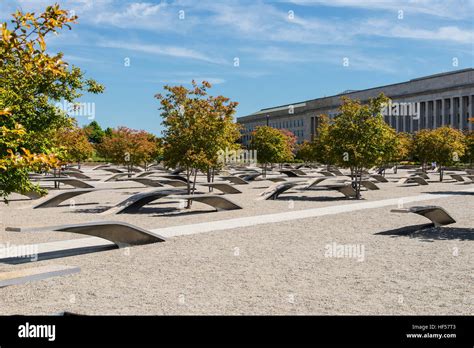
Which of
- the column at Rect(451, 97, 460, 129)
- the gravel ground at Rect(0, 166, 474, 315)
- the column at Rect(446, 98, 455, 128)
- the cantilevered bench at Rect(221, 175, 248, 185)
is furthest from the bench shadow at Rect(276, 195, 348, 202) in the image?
the column at Rect(451, 97, 460, 129)

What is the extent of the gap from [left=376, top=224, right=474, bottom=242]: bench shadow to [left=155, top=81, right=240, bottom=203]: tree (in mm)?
7839

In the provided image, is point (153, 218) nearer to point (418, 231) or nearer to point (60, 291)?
point (418, 231)

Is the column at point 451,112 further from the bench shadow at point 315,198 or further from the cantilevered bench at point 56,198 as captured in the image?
the cantilevered bench at point 56,198

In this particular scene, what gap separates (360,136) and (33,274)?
18.4 metres

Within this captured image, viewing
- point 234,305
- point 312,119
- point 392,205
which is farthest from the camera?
point 312,119

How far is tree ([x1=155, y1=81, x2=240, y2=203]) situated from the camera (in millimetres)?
19188

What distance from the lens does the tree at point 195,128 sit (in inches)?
755

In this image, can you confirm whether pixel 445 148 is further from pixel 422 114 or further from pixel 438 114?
pixel 422 114

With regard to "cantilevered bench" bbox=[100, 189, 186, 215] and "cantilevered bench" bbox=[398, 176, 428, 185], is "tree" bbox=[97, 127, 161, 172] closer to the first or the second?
"cantilevered bench" bbox=[398, 176, 428, 185]

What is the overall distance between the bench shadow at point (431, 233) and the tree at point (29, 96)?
320 inches

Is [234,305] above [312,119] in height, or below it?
below
